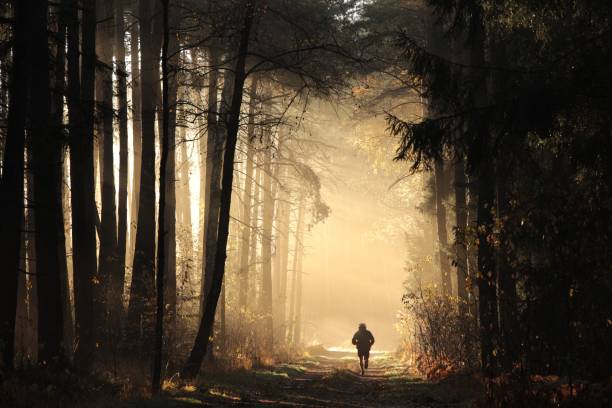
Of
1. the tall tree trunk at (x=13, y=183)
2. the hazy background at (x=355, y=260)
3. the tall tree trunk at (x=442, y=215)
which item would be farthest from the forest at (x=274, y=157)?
the hazy background at (x=355, y=260)

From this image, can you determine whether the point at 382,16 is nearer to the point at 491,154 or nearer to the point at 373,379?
the point at 373,379

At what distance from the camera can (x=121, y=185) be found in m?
17.8

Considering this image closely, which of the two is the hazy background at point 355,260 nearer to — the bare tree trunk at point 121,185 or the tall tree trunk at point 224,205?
the bare tree trunk at point 121,185

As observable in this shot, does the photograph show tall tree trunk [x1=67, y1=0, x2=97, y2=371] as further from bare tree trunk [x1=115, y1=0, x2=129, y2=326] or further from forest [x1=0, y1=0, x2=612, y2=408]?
bare tree trunk [x1=115, y1=0, x2=129, y2=326]

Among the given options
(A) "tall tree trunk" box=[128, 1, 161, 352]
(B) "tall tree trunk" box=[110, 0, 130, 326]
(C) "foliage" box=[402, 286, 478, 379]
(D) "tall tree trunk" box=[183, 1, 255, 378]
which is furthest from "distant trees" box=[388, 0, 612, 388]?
(A) "tall tree trunk" box=[128, 1, 161, 352]

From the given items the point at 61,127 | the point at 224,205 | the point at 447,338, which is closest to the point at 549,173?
the point at 224,205

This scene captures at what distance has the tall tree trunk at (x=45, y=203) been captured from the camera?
11.0 m

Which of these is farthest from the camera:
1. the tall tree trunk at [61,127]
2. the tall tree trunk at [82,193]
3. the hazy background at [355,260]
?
the hazy background at [355,260]

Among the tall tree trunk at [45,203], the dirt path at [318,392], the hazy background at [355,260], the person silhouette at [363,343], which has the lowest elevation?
the dirt path at [318,392]

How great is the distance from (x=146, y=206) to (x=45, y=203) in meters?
4.55

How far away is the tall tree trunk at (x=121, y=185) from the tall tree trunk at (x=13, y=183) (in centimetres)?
302

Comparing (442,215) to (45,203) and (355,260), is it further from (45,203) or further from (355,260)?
(355,260)

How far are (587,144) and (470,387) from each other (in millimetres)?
6072

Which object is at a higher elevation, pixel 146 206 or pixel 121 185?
pixel 121 185
